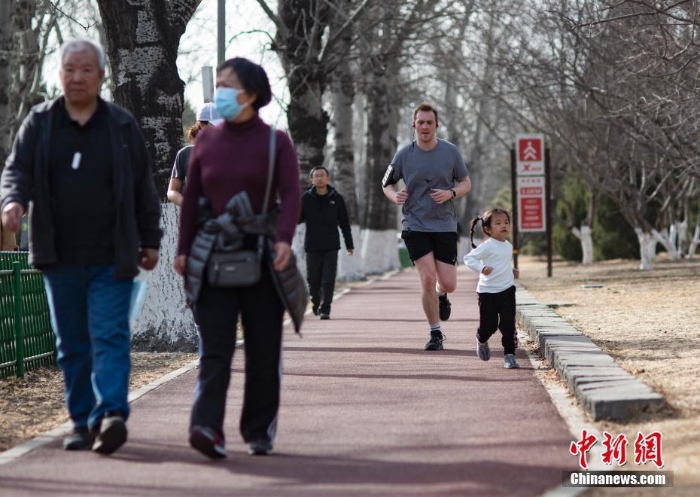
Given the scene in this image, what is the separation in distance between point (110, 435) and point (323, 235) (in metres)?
10.8

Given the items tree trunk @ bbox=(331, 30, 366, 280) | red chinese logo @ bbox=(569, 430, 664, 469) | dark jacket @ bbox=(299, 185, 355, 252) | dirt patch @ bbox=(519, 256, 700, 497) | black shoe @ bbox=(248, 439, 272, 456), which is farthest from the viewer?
tree trunk @ bbox=(331, 30, 366, 280)

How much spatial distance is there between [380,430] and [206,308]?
1357mm

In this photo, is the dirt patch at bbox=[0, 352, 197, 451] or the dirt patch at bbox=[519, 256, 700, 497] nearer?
the dirt patch at bbox=[519, 256, 700, 497]

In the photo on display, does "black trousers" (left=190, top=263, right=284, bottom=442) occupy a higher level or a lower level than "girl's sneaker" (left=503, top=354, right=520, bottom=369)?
higher

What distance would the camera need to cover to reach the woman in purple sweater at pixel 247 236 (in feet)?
21.5

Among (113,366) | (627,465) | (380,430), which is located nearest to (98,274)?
(113,366)

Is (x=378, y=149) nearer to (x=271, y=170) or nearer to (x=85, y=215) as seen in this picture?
(x=85, y=215)

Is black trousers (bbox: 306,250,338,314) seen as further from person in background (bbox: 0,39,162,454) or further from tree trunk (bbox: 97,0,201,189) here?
person in background (bbox: 0,39,162,454)

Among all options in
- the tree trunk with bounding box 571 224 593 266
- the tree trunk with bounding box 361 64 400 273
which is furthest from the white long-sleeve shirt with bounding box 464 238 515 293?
the tree trunk with bounding box 571 224 593 266

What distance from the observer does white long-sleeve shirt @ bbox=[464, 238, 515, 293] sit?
10.3m

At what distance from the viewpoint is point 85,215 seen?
6.80 meters

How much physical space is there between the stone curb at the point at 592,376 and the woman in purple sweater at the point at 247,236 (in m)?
1.92

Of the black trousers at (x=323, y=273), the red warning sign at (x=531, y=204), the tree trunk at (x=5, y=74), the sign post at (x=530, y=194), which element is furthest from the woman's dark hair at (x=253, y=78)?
the red warning sign at (x=531, y=204)

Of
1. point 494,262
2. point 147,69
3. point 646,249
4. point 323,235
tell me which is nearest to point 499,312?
point 494,262
